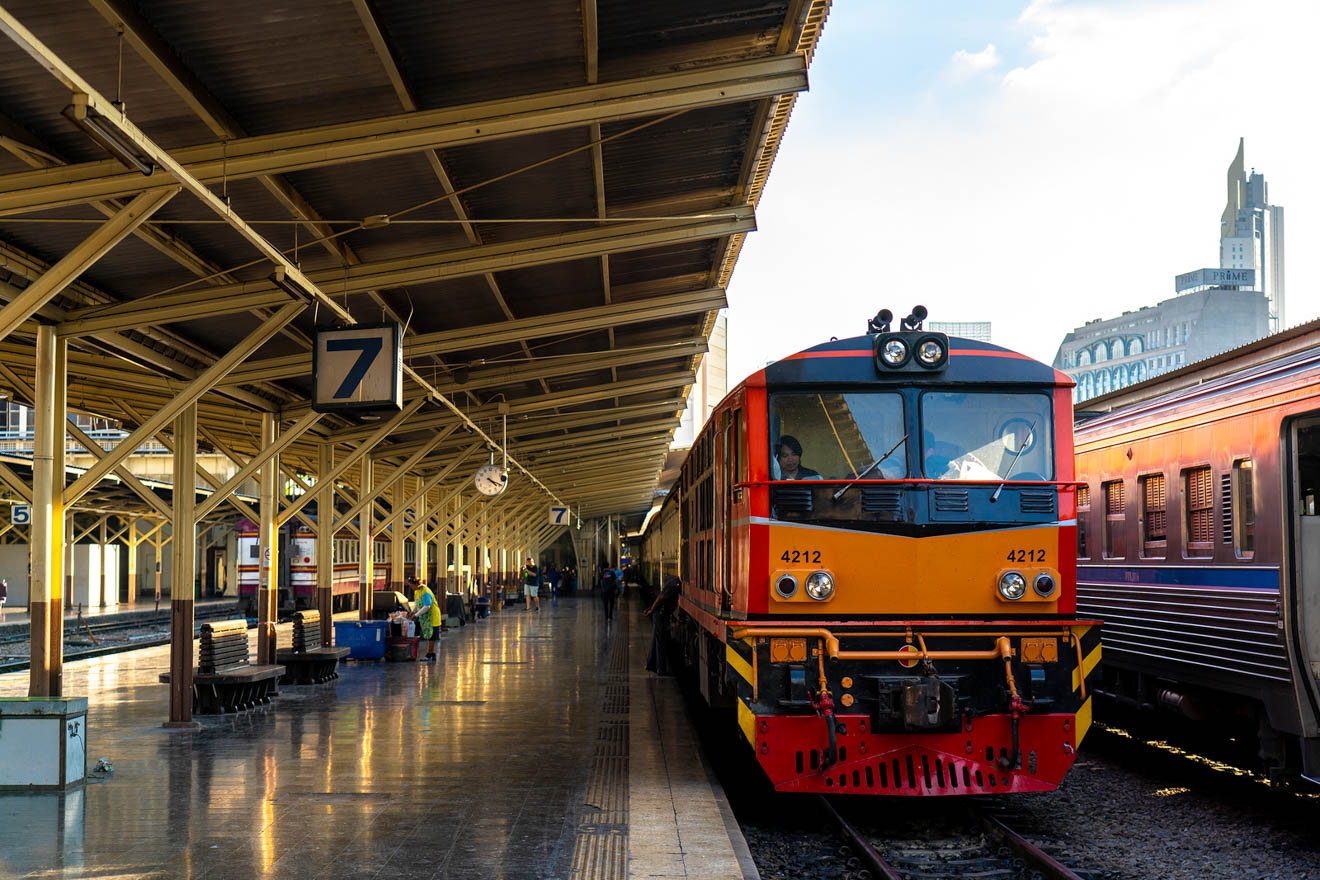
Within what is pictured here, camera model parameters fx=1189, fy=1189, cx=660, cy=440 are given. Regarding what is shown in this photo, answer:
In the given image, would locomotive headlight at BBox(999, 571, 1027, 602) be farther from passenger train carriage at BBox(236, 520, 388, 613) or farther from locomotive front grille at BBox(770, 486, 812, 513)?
passenger train carriage at BBox(236, 520, 388, 613)

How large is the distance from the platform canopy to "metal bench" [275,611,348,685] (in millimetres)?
3007

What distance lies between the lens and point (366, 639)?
19.8 metres

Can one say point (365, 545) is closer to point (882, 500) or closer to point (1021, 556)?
point (882, 500)

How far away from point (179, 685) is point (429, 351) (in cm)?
459

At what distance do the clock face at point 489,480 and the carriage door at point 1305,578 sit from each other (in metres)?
14.8

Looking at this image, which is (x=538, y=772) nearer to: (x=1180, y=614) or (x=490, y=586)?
(x=1180, y=614)

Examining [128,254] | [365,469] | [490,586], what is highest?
[128,254]

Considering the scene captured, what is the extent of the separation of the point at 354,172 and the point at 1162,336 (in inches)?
4681

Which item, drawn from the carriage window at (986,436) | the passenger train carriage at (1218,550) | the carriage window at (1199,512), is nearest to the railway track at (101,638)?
the passenger train carriage at (1218,550)

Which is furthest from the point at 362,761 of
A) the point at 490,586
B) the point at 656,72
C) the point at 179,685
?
the point at 490,586

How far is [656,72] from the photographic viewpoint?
909 cm

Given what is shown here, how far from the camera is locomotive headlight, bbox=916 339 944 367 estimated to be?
8.52 metres

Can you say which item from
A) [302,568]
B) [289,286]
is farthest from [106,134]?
[302,568]

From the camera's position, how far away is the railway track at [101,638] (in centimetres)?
2116
